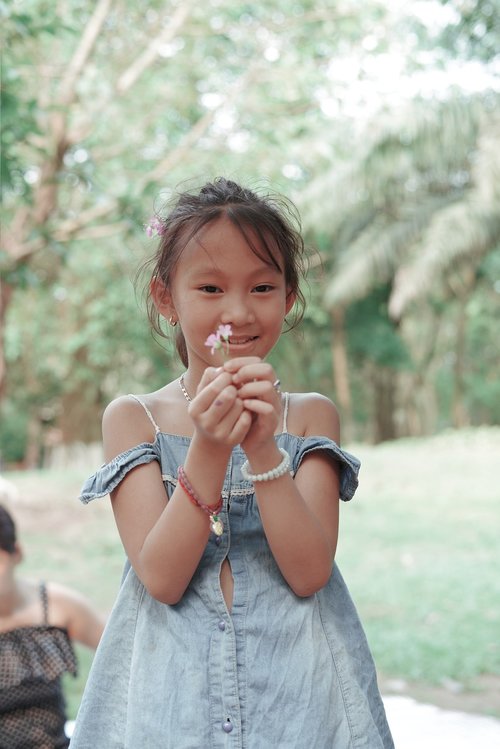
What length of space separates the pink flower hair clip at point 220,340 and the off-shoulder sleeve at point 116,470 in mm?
182

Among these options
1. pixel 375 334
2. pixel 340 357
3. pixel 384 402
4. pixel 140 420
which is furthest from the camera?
pixel 384 402

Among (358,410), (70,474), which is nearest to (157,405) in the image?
(70,474)

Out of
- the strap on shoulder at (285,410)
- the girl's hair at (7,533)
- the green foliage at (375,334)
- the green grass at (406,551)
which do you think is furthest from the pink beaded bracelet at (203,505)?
the green foliage at (375,334)

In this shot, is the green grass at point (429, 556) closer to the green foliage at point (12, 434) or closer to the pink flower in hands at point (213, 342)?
the pink flower in hands at point (213, 342)

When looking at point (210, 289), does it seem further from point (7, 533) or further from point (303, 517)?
point (7, 533)

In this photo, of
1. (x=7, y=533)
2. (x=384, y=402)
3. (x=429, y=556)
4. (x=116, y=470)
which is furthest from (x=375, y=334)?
(x=116, y=470)

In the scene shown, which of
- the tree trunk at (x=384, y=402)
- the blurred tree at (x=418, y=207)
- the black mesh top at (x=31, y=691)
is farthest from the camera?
the tree trunk at (x=384, y=402)

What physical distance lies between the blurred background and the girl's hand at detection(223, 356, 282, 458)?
0.45 m

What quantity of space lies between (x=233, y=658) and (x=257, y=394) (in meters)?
0.39

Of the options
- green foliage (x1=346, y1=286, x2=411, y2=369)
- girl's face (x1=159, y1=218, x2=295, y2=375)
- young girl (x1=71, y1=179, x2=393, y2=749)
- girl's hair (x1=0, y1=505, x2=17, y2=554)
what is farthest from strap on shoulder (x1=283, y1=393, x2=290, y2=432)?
green foliage (x1=346, y1=286, x2=411, y2=369)

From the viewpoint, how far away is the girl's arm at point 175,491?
3.96ft

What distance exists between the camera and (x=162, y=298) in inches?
59.6

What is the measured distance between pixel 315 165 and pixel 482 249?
6.69 m

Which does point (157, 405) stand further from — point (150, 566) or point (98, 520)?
point (98, 520)
